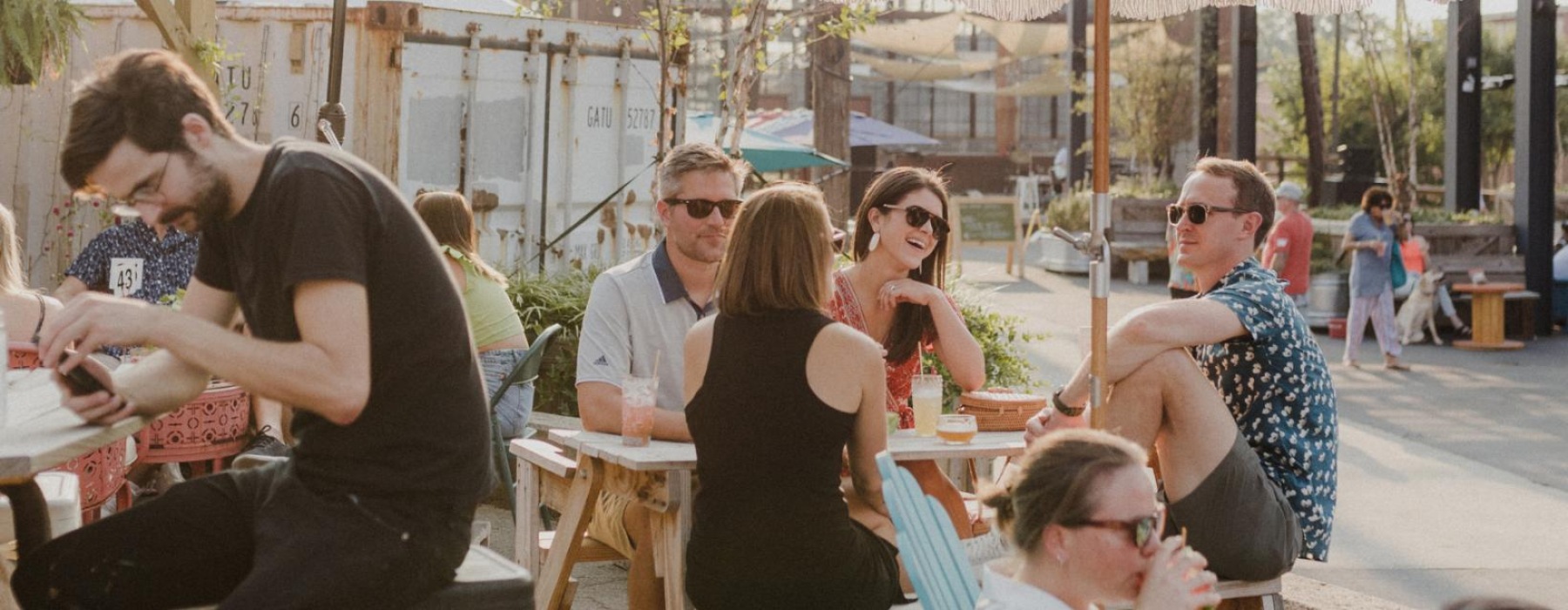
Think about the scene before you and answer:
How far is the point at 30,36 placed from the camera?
7383mm

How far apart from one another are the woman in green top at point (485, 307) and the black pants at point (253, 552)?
3248mm

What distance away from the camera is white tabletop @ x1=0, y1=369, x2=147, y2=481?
276 cm

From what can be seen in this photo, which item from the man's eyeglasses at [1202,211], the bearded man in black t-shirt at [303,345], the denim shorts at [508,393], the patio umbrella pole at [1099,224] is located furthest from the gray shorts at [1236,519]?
the denim shorts at [508,393]

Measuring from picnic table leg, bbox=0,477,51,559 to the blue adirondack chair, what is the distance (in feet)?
5.64

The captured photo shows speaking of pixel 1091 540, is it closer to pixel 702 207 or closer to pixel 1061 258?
pixel 702 207

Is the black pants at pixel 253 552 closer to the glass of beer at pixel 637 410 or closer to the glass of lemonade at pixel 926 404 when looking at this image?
the glass of beer at pixel 637 410

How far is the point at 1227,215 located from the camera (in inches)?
182

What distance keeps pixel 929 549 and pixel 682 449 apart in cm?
106

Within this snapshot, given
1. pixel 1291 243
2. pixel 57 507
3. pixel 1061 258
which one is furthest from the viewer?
pixel 1061 258

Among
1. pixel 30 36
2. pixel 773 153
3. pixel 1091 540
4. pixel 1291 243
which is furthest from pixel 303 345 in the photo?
pixel 773 153

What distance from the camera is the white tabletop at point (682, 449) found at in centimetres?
420

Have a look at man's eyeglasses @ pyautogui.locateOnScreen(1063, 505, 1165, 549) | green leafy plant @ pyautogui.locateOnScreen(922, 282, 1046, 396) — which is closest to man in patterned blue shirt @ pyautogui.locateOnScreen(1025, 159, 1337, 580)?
man's eyeglasses @ pyautogui.locateOnScreen(1063, 505, 1165, 549)

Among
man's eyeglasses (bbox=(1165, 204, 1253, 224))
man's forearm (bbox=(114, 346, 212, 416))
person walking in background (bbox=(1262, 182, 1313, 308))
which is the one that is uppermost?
person walking in background (bbox=(1262, 182, 1313, 308))

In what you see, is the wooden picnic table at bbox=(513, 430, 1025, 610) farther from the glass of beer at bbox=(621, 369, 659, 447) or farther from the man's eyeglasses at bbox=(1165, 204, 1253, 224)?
the man's eyeglasses at bbox=(1165, 204, 1253, 224)
